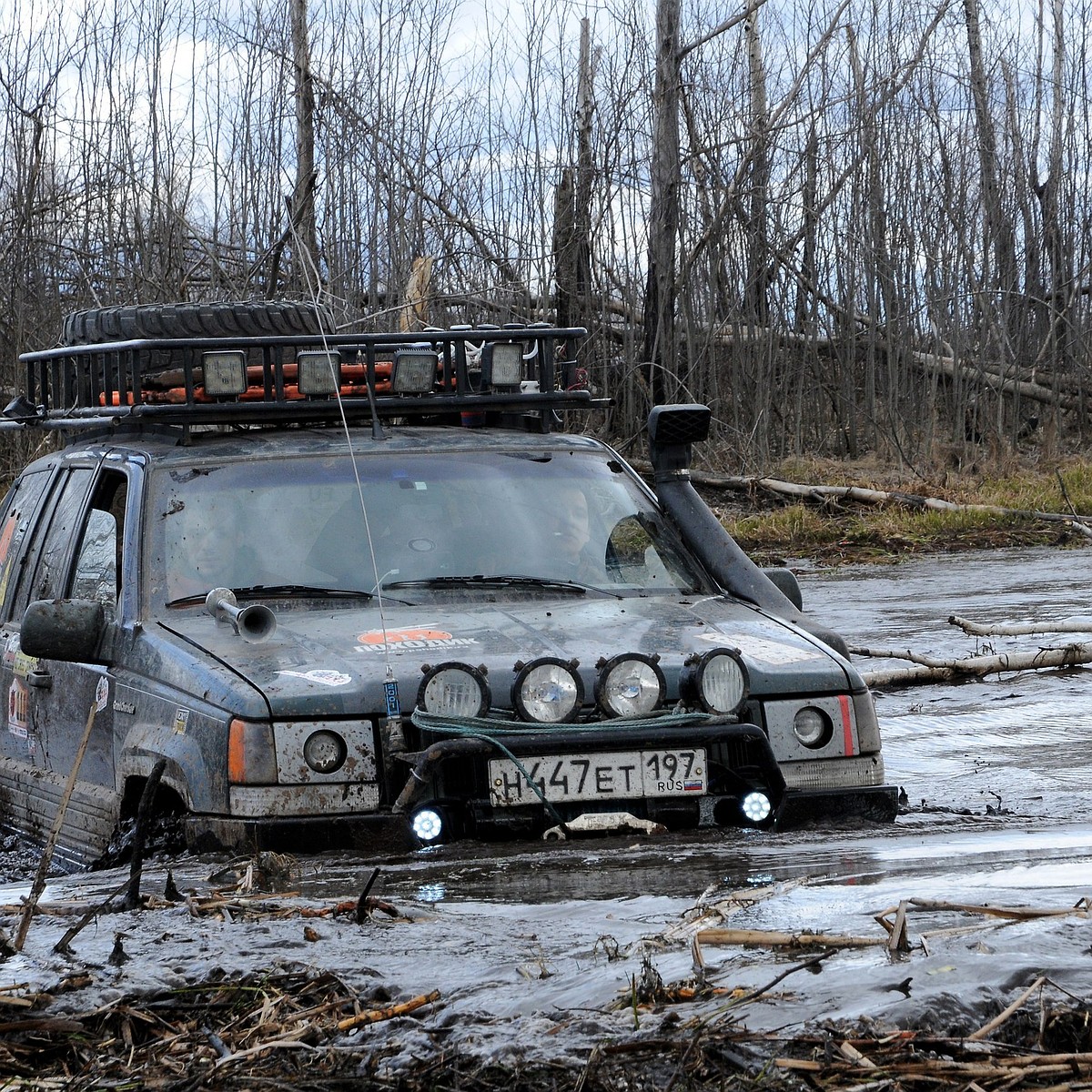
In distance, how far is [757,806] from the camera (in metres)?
4.46

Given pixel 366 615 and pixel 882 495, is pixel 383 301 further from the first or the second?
pixel 366 615

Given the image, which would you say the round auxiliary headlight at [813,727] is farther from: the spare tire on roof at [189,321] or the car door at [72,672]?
the spare tire on roof at [189,321]

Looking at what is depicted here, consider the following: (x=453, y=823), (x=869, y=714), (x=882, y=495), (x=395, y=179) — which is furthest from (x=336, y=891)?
(x=395, y=179)

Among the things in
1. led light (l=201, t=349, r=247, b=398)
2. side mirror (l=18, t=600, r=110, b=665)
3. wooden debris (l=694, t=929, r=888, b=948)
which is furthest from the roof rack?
wooden debris (l=694, t=929, r=888, b=948)

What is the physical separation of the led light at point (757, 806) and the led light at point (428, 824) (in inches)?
31.2

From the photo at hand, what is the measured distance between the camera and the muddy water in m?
2.71

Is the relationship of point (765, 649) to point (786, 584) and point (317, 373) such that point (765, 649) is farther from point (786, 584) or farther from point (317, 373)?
point (317, 373)

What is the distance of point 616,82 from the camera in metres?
18.8

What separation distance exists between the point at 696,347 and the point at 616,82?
301 centimetres

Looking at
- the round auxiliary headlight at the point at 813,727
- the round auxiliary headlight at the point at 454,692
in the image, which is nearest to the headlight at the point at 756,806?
the round auxiliary headlight at the point at 813,727

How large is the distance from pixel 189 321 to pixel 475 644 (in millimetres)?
2426

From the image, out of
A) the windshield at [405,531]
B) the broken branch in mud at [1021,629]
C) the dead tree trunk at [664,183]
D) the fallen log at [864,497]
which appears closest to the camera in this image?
the windshield at [405,531]

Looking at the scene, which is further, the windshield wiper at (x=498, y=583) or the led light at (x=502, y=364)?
the led light at (x=502, y=364)

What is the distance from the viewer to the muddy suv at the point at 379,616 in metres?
4.31
